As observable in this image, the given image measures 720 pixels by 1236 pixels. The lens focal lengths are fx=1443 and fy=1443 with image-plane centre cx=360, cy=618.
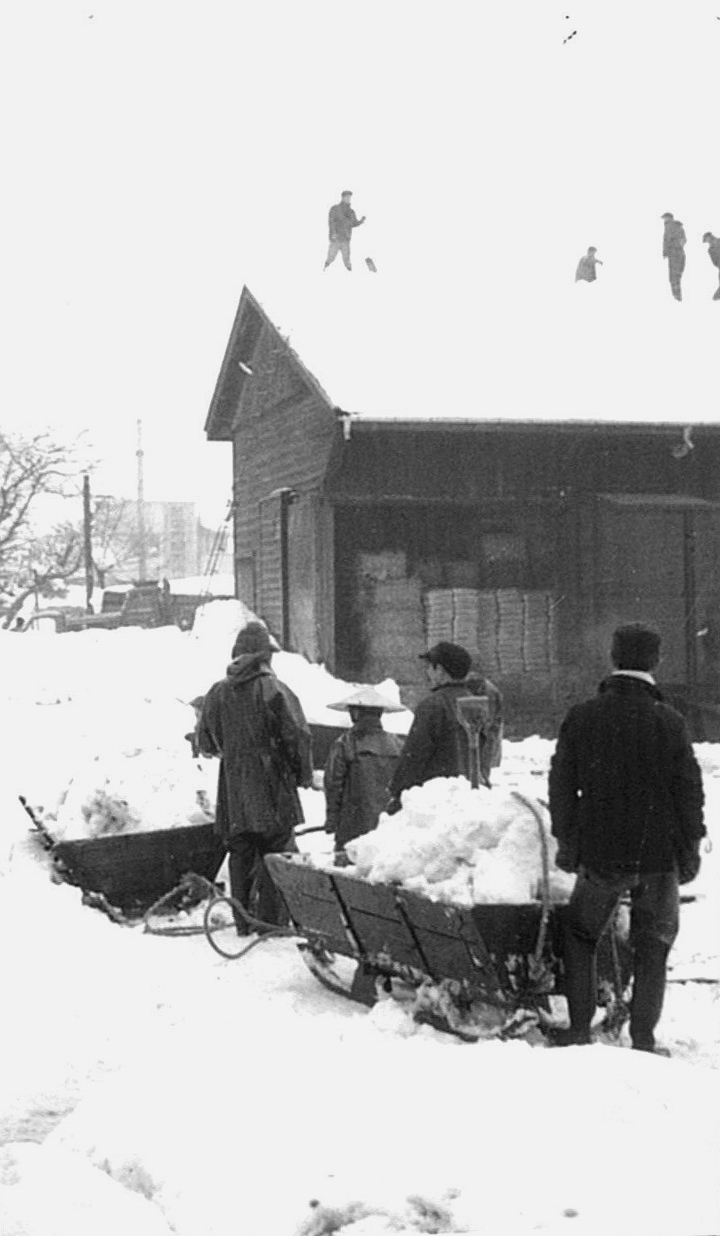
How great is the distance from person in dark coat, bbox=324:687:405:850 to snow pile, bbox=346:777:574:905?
1759 millimetres

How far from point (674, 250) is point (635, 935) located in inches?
805

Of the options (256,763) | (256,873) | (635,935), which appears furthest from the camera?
(256,873)

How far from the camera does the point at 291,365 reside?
1947 centimetres

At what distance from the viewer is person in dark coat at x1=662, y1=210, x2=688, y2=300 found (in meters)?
24.2

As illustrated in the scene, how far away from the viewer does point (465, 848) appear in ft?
20.1

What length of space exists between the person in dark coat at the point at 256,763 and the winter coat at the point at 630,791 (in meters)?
2.79

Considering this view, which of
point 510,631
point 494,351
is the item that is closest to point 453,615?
point 510,631

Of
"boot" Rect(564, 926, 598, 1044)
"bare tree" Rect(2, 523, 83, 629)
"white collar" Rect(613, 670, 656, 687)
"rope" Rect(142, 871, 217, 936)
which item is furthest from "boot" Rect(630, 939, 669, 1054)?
"bare tree" Rect(2, 523, 83, 629)

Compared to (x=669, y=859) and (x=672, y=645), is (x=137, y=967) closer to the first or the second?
(x=669, y=859)

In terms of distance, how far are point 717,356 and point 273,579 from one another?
7.09 metres

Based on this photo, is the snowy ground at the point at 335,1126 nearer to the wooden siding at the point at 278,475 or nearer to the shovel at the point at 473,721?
the shovel at the point at 473,721

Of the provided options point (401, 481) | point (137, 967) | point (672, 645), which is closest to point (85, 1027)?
point (137, 967)

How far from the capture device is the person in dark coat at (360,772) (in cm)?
823

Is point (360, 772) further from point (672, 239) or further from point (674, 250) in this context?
point (672, 239)
